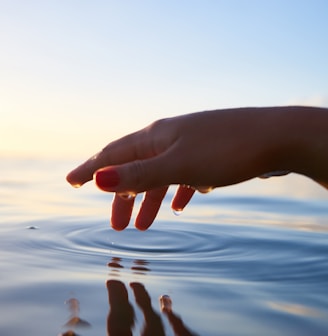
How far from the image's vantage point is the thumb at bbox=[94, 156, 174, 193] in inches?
53.5

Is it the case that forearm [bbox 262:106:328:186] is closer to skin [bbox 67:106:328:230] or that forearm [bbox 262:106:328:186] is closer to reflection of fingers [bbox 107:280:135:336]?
skin [bbox 67:106:328:230]

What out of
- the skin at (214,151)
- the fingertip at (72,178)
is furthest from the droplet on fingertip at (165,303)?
the fingertip at (72,178)

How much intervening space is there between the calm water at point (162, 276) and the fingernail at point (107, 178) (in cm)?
37

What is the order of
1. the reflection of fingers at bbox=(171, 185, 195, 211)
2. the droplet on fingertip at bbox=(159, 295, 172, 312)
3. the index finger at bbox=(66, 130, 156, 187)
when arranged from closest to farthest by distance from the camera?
the droplet on fingertip at bbox=(159, 295, 172, 312), the index finger at bbox=(66, 130, 156, 187), the reflection of fingers at bbox=(171, 185, 195, 211)

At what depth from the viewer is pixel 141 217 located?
2.01 meters

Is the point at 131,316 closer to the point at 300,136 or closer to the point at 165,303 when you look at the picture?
the point at 165,303

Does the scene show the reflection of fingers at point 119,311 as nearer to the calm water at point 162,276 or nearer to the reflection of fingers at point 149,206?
the calm water at point 162,276

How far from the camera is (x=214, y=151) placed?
4.77 feet

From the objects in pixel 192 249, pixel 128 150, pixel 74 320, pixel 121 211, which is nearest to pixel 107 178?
pixel 128 150

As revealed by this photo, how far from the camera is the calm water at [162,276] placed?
140 centimetres

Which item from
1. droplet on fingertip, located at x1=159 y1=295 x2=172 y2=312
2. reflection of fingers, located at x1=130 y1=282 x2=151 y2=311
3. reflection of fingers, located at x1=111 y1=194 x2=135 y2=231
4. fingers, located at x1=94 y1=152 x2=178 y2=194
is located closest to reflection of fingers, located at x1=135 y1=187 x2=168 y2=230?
reflection of fingers, located at x1=111 y1=194 x2=135 y2=231

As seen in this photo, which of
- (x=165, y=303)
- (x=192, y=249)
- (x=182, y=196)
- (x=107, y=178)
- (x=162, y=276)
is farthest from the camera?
(x=192, y=249)

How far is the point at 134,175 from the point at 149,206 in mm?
643

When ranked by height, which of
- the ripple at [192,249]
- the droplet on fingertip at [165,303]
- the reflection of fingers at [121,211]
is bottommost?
the droplet on fingertip at [165,303]
